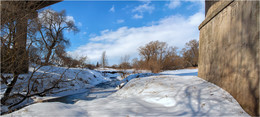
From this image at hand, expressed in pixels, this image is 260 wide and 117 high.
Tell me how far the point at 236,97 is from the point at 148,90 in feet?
6.29

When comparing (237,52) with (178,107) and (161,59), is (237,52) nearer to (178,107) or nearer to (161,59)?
(178,107)

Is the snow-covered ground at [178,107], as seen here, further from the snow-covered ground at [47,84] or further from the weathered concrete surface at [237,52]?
the snow-covered ground at [47,84]

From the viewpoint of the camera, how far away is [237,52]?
2285 mm

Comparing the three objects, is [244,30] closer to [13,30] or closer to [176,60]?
[13,30]

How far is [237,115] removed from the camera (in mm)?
1923

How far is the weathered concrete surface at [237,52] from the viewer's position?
1.89 metres

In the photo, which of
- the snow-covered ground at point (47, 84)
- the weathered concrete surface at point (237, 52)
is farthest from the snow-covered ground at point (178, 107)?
the snow-covered ground at point (47, 84)

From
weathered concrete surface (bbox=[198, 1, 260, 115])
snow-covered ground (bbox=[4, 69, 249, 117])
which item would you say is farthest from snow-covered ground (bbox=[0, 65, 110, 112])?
weathered concrete surface (bbox=[198, 1, 260, 115])

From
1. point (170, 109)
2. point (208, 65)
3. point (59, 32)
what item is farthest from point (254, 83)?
point (59, 32)

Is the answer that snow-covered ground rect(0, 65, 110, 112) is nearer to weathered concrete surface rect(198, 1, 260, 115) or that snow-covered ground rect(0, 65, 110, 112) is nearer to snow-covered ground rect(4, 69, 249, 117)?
snow-covered ground rect(4, 69, 249, 117)

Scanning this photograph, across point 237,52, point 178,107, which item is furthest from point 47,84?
point 237,52

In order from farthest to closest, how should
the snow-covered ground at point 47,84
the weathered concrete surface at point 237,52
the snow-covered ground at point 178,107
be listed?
the snow-covered ground at point 47,84
the snow-covered ground at point 178,107
the weathered concrete surface at point 237,52

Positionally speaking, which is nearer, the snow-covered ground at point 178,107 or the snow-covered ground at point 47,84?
the snow-covered ground at point 178,107

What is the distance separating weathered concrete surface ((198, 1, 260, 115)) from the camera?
1.89m
